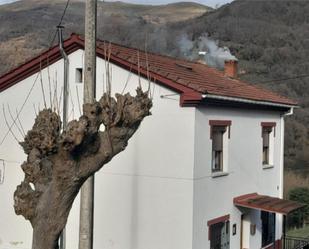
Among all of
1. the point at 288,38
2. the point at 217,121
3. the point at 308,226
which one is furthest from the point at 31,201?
the point at 288,38

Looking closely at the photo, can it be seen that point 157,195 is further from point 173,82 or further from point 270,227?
point 270,227

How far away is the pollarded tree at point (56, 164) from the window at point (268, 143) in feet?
39.5

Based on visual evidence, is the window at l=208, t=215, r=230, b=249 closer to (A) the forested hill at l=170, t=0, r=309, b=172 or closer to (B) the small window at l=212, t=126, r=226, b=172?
(B) the small window at l=212, t=126, r=226, b=172

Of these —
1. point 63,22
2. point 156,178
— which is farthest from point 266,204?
point 63,22

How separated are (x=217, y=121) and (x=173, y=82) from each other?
2.01m

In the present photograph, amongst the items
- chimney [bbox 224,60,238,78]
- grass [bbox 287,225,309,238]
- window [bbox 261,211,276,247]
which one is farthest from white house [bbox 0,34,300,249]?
grass [bbox 287,225,309,238]

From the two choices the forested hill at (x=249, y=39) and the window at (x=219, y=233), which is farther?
the forested hill at (x=249, y=39)

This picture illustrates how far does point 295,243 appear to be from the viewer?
75.2 feet

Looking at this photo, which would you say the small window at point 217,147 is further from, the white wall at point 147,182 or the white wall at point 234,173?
the white wall at point 147,182

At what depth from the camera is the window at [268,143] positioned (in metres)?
20.5

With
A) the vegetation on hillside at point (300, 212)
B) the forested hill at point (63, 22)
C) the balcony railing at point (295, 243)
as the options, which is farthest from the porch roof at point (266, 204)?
the vegetation on hillside at point (300, 212)

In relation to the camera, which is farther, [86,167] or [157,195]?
[157,195]

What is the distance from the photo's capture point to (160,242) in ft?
52.4

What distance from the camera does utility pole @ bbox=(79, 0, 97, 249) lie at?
9.88 meters
